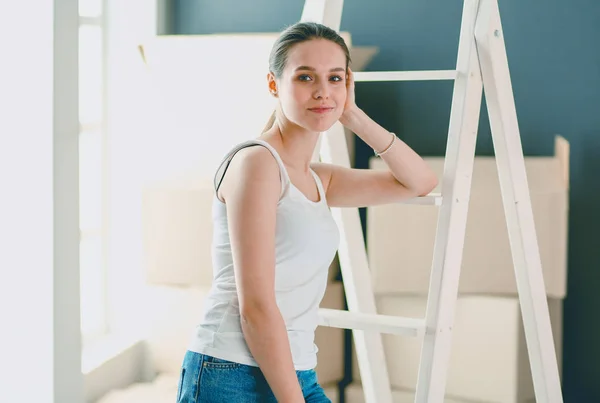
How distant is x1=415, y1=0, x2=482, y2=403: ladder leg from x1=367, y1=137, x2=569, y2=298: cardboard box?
0.83m

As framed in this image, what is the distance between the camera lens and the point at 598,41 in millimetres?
3062

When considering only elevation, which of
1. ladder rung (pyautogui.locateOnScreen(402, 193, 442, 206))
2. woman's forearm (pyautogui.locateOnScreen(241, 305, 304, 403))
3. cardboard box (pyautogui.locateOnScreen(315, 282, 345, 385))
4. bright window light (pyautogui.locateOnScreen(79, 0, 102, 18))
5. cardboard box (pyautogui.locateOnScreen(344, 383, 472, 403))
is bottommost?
cardboard box (pyautogui.locateOnScreen(344, 383, 472, 403))

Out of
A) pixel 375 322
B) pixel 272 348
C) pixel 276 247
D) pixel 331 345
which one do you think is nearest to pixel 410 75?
pixel 375 322

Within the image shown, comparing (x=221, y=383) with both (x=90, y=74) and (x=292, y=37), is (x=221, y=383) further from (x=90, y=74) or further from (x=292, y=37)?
(x=90, y=74)

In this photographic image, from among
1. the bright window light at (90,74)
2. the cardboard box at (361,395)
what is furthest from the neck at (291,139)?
the bright window light at (90,74)

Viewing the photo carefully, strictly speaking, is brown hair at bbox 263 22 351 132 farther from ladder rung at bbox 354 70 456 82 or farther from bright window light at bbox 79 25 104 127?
bright window light at bbox 79 25 104 127

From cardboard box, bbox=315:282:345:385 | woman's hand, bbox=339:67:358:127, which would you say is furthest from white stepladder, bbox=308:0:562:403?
A: cardboard box, bbox=315:282:345:385

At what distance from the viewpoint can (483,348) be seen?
276cm

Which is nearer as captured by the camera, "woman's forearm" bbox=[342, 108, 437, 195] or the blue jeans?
the blue jeans

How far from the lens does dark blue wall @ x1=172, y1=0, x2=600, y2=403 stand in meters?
3.09

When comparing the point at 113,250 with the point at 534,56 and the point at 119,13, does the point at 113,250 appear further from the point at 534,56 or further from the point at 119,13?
the point at 534,56

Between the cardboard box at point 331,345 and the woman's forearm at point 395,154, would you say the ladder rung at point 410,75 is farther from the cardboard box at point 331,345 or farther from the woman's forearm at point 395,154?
the cardboard box at point 331,345

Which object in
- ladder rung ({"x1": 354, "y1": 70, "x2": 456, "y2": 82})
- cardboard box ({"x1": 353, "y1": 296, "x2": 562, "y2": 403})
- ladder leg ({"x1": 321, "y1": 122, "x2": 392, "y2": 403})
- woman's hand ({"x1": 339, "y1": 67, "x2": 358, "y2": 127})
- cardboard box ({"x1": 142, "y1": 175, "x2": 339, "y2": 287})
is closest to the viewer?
woman's hand ({"x1": 339, "y1": 67, "x2": 358, "y2": 127})

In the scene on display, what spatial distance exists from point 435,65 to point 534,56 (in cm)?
37
